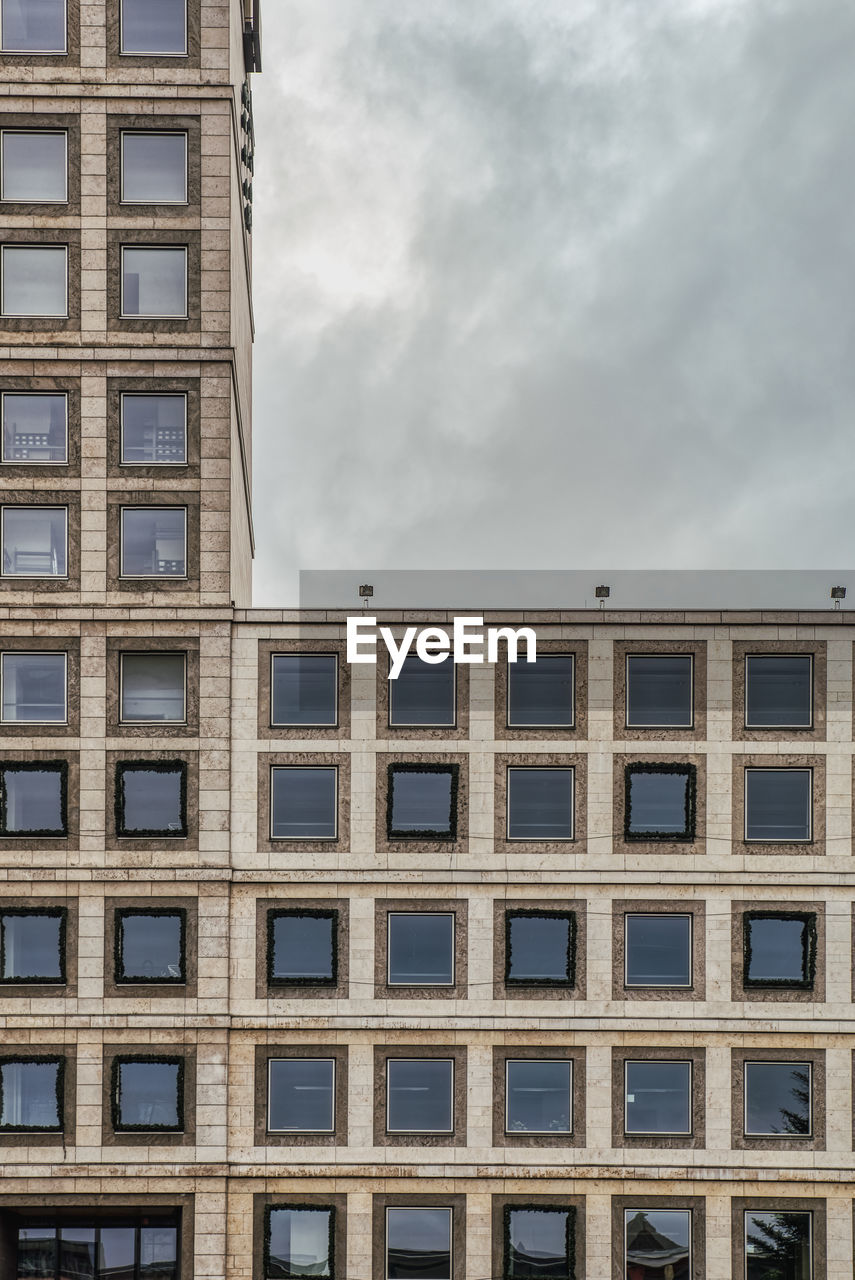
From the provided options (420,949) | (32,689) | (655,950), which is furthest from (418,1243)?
(32,689)

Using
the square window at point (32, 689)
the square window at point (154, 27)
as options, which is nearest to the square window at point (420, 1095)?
the square window at point (32, 689)

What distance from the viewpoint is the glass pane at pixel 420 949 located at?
35781 millimetres

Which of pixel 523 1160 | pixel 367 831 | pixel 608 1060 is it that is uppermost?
pixel 367 831

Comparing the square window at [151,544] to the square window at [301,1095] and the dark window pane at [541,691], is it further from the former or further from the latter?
the square window at [301,1095]

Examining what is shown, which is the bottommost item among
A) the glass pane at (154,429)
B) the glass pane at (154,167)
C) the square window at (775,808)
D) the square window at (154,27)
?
the square window at (775,808)

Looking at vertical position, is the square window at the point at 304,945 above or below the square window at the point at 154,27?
below

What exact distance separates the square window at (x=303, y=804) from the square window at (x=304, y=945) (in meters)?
2.66

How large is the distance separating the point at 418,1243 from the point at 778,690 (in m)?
22.2

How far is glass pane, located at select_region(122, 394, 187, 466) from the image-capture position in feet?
120

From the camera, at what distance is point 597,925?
35.8 m

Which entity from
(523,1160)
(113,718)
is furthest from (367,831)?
(523,1160)

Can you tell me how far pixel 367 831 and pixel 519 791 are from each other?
5.39m

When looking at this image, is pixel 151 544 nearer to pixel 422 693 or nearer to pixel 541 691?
pixel 422 693

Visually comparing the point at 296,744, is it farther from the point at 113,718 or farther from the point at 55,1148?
the point at 55,1148
